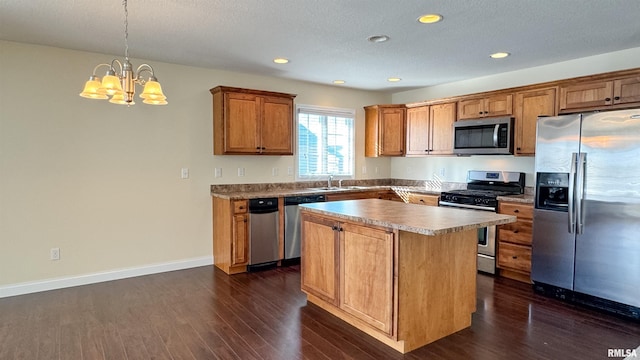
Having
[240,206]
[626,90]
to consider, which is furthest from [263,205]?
[626,90]

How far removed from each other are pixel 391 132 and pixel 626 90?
302 cm

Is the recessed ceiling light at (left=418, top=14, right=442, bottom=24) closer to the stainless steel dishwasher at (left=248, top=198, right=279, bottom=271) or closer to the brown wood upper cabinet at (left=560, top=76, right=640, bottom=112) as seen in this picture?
the brown wood upper cabinet at (left=560, top=76, right=640, bottom=112)

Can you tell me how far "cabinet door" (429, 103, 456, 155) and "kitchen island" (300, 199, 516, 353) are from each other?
2315mm

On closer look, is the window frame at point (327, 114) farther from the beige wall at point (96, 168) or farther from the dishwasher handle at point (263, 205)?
the dishwasher handle at point (263, 205)

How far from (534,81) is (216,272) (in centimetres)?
446

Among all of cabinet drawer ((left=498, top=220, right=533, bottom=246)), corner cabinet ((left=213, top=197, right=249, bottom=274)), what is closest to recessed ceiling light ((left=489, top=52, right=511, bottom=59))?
cabinet drawer ((left=498, top=220, right=533, bottom=246))

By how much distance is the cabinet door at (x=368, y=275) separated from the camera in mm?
2658

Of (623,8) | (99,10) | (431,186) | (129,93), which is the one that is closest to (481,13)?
(623,8)

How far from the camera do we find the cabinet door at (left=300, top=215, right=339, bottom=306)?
3.18 m

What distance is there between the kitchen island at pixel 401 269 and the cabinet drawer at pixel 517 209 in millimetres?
1503

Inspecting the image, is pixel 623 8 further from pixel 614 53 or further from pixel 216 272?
pixel 216 272

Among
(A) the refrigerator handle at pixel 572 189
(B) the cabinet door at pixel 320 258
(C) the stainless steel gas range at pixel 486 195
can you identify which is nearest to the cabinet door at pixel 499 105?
(C) the stainless steel gas range at pixel 486 195

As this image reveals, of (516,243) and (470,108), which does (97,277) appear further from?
(470,108)

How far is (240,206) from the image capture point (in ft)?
14.7
